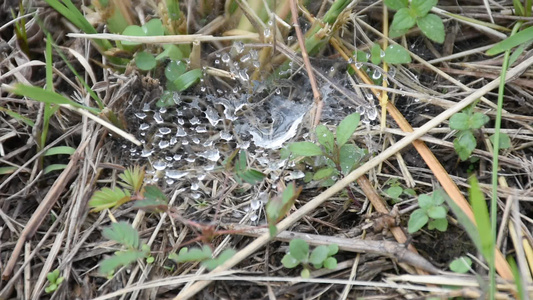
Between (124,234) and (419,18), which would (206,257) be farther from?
(419,18)

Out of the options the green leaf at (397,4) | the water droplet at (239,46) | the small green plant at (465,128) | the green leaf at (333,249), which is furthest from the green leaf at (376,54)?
the green leaf at (333,249)

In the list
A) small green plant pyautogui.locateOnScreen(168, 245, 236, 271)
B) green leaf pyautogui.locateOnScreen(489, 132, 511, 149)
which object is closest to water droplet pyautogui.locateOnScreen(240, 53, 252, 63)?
small green plant pyautogui.locateOnScreen(168, 245, 236, 271)

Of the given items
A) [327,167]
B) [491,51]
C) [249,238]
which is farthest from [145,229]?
[491,51]

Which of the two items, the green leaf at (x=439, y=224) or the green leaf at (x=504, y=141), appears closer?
the green leaf at (x=439, y=224)

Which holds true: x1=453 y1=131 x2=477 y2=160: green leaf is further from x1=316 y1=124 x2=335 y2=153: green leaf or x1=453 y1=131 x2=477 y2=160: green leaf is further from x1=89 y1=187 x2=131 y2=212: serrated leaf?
x1=89 y1=187 x2=131 y2=212: serrated leaf

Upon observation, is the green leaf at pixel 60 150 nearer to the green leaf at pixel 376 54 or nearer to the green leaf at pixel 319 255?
the green leaf at pixel 319 255

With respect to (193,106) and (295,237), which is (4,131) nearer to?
(193,106)

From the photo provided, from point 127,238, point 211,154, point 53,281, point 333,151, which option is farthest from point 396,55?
point 53,281
